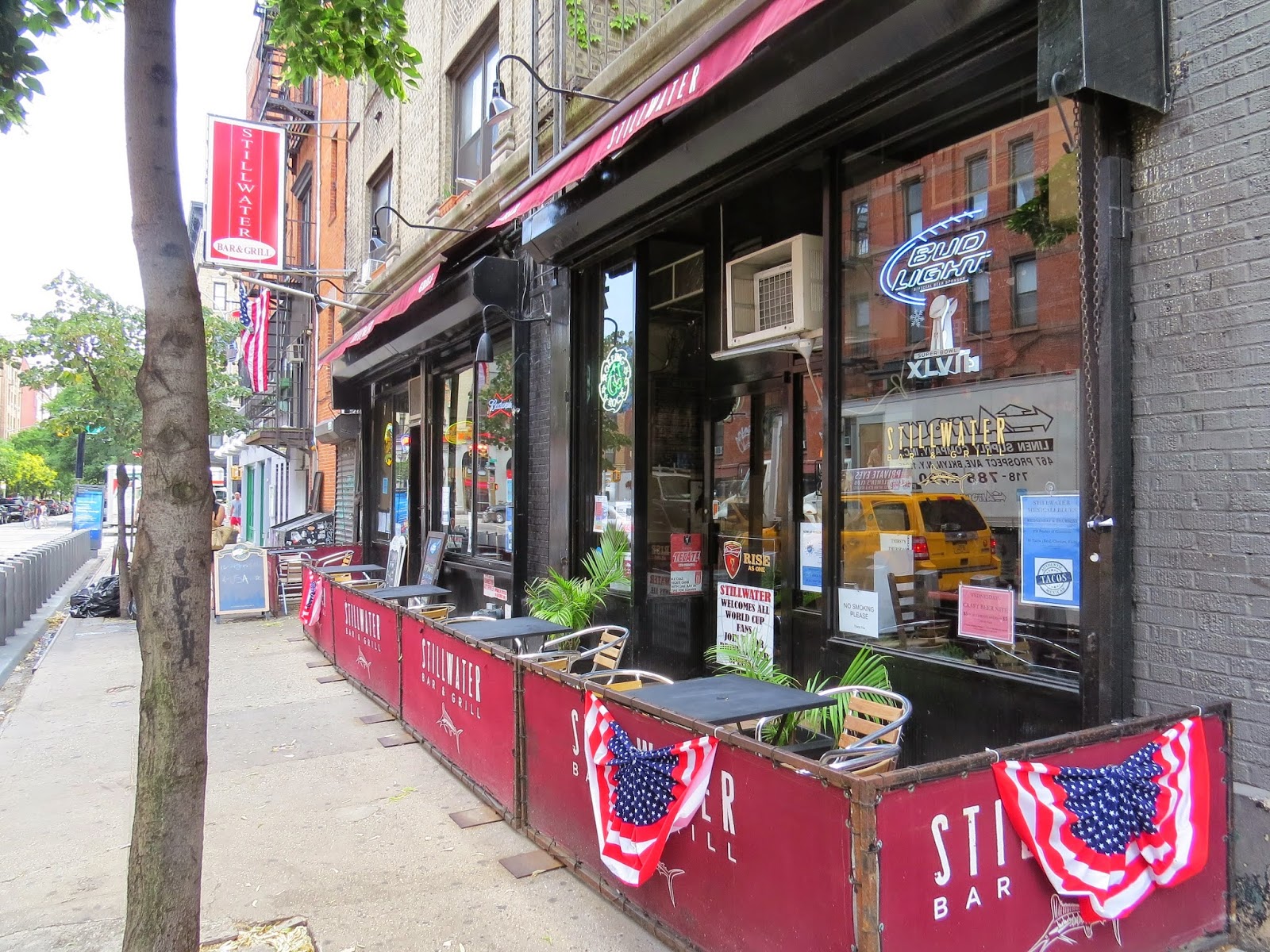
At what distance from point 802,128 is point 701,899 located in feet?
14.4

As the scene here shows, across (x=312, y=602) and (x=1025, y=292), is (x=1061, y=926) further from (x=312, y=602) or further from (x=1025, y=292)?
(x=312, y=602)

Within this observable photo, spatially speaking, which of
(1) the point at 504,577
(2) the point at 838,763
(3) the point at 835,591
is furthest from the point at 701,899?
(1) the point at 504,577

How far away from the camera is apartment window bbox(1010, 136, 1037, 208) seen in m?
4.42

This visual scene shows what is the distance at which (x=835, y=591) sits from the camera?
5266 mm

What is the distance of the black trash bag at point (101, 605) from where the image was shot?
13.3 metres

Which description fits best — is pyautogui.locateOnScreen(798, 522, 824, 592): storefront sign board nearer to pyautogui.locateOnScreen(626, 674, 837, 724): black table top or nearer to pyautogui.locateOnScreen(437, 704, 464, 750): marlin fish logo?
pyautogui.locateOnScreen(626, 674, 837, 724): black table top

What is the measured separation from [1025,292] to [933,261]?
69 cm

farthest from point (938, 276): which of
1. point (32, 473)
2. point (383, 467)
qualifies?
point (32, 473)

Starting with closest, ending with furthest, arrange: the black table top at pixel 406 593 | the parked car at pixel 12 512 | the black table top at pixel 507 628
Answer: the black table top at pixel 507 628 < the black table top at pixel 406 593 < the parked car at pixel 12 512

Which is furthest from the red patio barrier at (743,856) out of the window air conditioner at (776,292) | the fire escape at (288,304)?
the fire escape at (288,304)

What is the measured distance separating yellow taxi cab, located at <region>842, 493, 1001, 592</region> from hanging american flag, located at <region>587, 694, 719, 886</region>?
2128 millimetres

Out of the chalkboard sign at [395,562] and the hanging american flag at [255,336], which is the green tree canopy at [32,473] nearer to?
the hanging american flag at [255,336]

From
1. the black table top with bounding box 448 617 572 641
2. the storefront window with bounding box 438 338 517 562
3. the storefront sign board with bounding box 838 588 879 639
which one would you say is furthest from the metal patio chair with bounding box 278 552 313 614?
the storefront sign board with bounding box 838 588 879 639

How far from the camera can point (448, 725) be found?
579 centimetres
